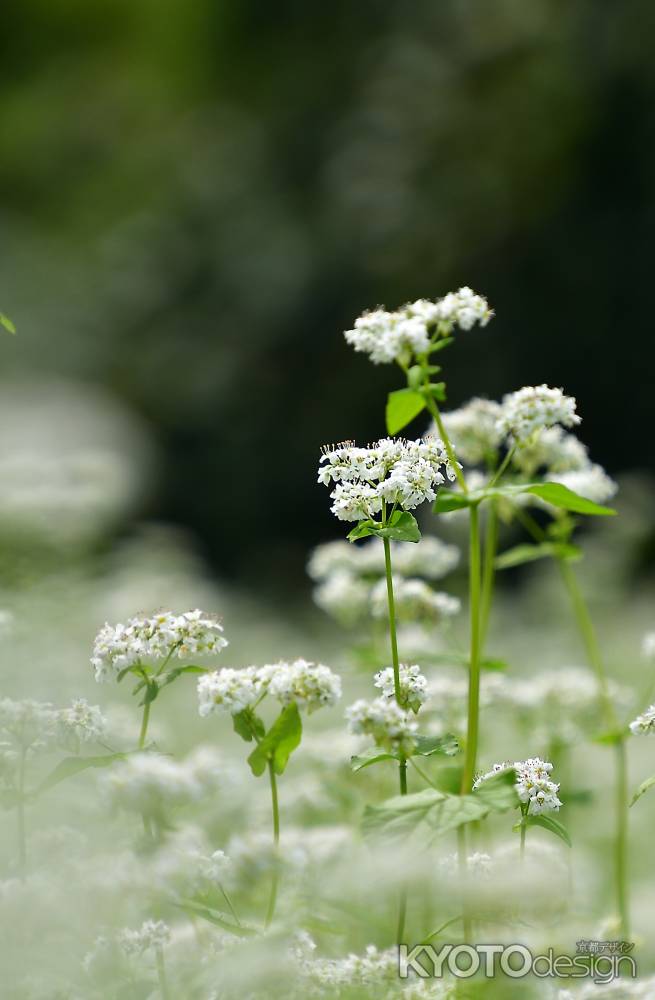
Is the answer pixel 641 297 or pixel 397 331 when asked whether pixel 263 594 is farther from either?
pixel 397 331

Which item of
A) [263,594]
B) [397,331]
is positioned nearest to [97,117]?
[263,594]

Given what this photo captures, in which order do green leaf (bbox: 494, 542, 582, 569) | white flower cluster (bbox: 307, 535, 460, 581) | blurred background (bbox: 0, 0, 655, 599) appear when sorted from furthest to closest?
blurred background (bbox: 0, 0, 655, 599) → white flower cluster (bbox: 307, 535, 460, 581) → green leaf (bbox: 494, 542, 582, 569)

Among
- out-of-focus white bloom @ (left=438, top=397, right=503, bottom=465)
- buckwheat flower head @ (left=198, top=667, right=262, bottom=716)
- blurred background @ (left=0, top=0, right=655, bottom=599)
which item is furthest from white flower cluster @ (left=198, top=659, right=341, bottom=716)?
blurred background @ (left=0, top=0, right=655, bottom=599)

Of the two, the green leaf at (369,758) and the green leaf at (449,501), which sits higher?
the green leaf at (449,501)

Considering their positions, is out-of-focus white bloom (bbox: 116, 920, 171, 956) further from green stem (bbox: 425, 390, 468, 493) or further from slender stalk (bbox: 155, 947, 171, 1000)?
green stem (bbox: 425, 390, 468, 493)

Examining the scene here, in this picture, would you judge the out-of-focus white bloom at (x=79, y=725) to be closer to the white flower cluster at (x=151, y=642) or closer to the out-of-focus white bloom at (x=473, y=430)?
the white flower cluster at (x=151, y=642)

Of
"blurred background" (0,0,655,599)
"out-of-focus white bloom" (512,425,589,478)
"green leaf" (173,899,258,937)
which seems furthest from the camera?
"blurred background" (0,0,655,599)

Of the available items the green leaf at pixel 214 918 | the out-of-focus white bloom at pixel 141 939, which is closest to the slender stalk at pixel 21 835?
the out-of-focus white bloom at pixel 141 939

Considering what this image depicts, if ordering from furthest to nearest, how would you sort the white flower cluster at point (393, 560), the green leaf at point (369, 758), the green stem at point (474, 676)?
the white flower cluster at point (393, 560) < the green stem at point (474, 676) < the green leaf at point (369, 758)
